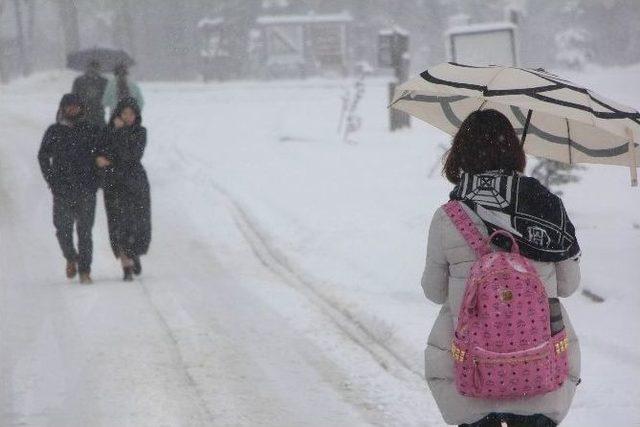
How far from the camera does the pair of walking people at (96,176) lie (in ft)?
32.5

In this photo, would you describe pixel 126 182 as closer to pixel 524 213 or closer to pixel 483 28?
pixel 483 28

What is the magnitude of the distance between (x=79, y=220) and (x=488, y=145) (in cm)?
725

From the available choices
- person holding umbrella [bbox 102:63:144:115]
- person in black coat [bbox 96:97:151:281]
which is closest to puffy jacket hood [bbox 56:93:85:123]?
person in black coat [bbox 96:97:151:281]

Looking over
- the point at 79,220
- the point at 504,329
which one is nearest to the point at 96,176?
A: the point at 79,220

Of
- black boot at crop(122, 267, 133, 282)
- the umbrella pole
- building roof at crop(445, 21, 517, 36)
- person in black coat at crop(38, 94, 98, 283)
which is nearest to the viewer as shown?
the umbrella pole

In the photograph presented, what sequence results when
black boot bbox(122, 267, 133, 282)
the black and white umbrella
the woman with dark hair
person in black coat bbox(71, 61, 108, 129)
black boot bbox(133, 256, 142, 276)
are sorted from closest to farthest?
the woman with dark hair, the black and white umbrella, black boot bbox(122, 267, 133, 282), black boot bbox(133, 256, 142, 276), person in black coat bbox(71, 61, 108, 129)

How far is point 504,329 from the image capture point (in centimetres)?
337

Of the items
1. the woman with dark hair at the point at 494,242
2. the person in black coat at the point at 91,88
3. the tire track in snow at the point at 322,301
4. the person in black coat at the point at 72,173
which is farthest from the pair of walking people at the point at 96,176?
the woman with dark hair at the point at 494,242

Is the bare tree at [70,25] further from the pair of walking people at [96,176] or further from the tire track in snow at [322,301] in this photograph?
the pair of walking people at [96,176]

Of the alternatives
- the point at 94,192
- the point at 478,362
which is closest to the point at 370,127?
the point at 94,192

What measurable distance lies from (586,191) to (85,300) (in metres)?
9.13

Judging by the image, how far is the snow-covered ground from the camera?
644cm

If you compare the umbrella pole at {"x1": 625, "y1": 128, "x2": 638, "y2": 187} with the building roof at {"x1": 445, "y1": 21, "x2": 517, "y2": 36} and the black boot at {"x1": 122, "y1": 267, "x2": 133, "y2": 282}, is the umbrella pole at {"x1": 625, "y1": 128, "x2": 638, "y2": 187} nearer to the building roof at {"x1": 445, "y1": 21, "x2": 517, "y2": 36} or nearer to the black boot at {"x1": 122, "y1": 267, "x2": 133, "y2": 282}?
the black boot at {"x1": 122, "y1": 267, "x2": 133, "y2": 282}

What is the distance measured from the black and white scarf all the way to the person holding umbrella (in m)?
10.8
